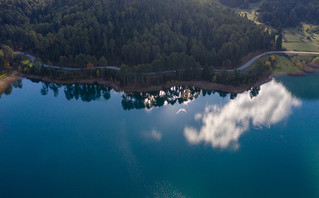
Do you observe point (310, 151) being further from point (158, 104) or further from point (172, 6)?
point (172, 6)

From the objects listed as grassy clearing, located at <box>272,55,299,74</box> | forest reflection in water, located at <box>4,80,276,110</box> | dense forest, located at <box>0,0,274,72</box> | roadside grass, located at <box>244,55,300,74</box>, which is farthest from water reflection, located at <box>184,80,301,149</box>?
dense forest, located at <box>0,0,274,72</box>

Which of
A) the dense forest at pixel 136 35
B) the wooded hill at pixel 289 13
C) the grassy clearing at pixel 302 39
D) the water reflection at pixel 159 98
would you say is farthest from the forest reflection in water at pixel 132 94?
the wooded hill at pixel 289 13

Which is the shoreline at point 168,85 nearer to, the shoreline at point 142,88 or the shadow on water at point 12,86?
the shoreline at point 142,88

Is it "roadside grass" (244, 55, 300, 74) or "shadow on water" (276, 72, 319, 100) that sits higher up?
"roadside grass" (244, 55, 300, 74)

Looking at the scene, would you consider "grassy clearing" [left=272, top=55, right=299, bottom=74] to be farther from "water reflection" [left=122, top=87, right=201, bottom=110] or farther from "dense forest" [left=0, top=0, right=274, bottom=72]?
"water reflection" [left=122, top=87, right=201, bottom=110]

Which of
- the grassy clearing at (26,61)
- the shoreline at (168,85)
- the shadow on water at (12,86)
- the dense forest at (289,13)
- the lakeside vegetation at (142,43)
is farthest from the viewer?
the dense forest at (289,13)

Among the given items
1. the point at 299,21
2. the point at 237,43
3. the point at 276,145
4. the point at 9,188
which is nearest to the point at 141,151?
the point at 9,188
